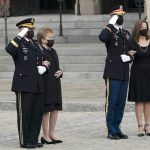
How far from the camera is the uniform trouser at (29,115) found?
36.9 ft

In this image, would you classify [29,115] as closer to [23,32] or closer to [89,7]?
[23,32]

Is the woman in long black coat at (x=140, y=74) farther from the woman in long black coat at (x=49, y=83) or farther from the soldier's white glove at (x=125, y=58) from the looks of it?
the woman in long black coat at (x=49, y=83)

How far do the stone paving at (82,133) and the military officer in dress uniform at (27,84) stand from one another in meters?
0.30

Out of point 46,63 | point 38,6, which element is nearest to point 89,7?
point 38,6

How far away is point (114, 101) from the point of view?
39.1ft

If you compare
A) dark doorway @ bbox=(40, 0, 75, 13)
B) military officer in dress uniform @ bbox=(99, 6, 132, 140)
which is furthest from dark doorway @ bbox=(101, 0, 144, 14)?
military officer in dress uniform @ bbox=(99, 6, 132, 140)

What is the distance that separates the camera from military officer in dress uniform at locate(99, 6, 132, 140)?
11891 millimetres

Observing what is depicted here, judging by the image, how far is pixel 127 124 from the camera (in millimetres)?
13602

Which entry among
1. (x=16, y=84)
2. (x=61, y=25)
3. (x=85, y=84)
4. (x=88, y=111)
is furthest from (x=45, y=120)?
(x=61, y=25)

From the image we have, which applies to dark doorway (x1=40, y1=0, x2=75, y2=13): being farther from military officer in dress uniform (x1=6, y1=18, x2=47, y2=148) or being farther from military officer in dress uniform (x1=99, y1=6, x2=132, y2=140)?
military officer in dress uniform (x1=6, y1=18, x2=47, y2=148)

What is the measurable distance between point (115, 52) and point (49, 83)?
45.2 inches

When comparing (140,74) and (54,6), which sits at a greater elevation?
(54,6)

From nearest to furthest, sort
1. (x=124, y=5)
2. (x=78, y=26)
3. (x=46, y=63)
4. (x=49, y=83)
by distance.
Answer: (x=46, y=63), (x=49, y=83), (x=78, y=26), (x=124, y=5)

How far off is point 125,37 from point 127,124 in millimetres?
2128
